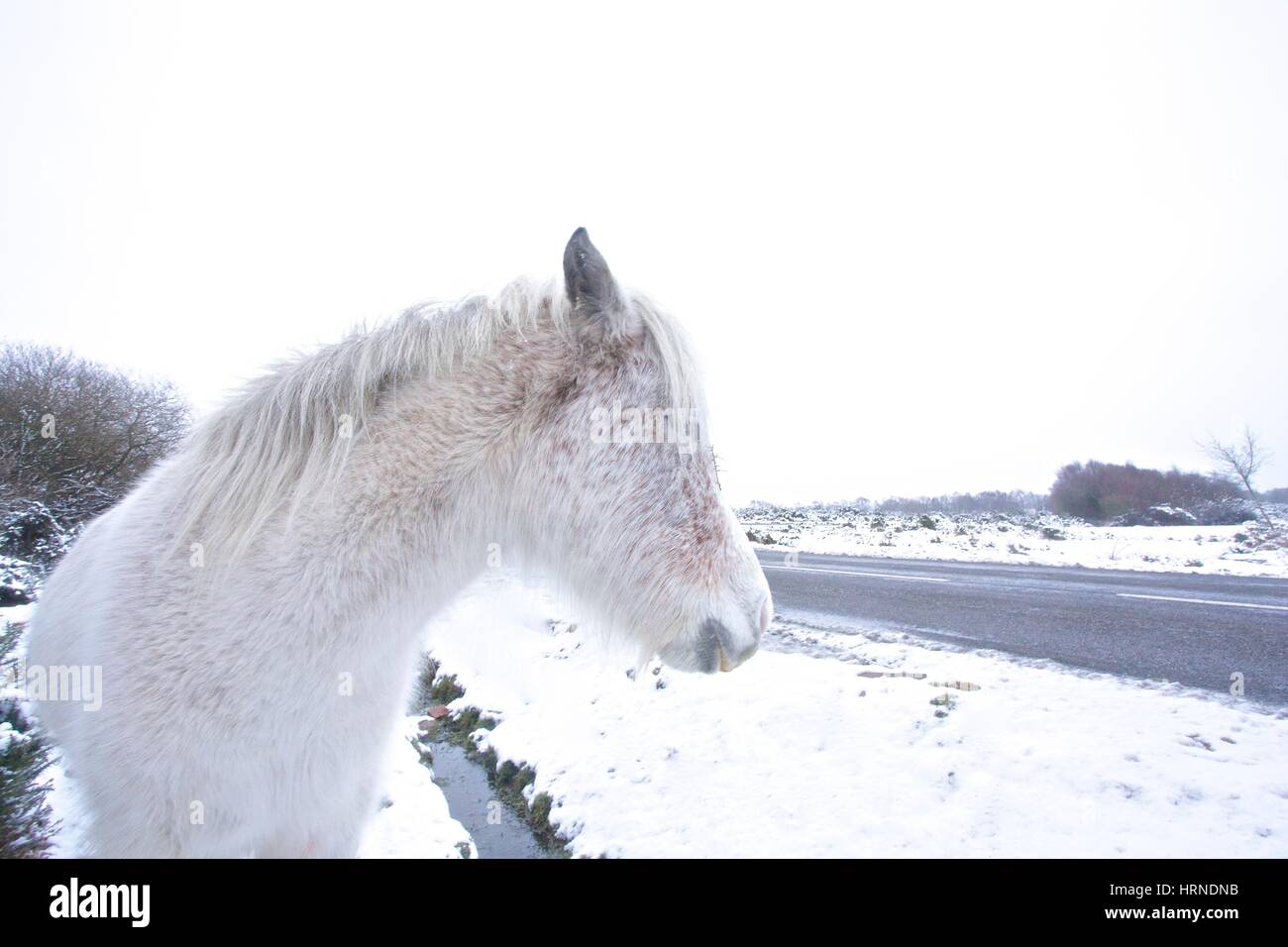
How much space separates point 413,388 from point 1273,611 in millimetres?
12722

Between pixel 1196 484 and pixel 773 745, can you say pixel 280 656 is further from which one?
pixel 1196 484

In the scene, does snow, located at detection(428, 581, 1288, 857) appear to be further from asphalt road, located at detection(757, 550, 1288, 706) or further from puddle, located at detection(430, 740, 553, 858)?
asphalt road, located at detection(757, 550, 1288, 706)

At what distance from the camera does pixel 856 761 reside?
4867 mm

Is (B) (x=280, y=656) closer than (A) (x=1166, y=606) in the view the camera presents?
Yes

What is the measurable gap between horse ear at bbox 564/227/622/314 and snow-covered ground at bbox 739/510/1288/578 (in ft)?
61.4

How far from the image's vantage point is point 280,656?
1.55 metres

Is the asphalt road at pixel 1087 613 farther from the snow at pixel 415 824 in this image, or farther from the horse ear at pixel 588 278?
the horse ear at pixel 588 278

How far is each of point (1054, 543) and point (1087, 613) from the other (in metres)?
15.8

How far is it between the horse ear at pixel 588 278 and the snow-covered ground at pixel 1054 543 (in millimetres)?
18706

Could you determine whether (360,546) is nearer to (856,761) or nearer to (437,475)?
(437,475)

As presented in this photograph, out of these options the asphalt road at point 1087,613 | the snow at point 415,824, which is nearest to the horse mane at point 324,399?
the snow at point 415,824

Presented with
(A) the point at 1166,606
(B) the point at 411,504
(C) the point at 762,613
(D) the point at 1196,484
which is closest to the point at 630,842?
(C) the point at 762,613

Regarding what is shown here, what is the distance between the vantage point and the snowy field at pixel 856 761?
3.41m

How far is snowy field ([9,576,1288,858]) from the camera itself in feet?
11.2
